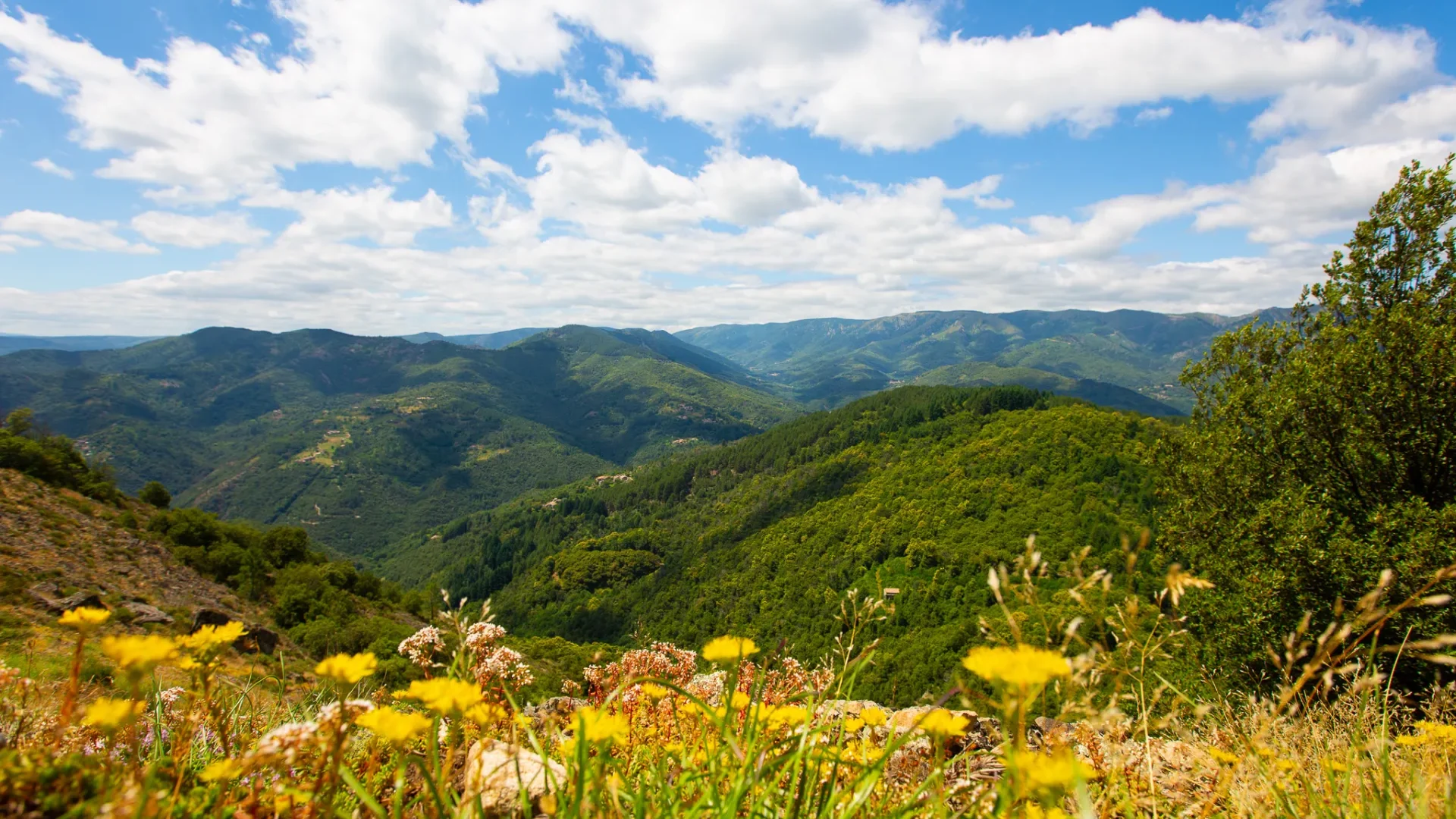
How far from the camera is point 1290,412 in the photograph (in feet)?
35.3

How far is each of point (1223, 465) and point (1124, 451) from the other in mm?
65567

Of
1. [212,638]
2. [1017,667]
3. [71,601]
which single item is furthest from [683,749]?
[71,601]

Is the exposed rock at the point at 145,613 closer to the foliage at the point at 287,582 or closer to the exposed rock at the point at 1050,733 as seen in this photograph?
the foliage at the point at 287,582

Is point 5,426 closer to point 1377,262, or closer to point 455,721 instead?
point 455,721

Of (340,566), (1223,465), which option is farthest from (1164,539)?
(340,566)

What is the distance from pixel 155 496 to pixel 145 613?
26.8 meters

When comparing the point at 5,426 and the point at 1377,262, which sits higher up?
the point at 1377,262

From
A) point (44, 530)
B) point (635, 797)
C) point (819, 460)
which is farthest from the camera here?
point (819, 460)

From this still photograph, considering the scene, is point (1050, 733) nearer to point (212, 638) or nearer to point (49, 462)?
point (212, 638)

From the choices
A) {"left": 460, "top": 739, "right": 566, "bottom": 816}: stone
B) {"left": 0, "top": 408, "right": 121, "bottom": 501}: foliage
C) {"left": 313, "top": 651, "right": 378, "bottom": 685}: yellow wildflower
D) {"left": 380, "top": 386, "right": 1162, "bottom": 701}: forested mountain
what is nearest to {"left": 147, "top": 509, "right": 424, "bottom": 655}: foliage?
{"left": 0, "top": 408, "right": 121, "bottom": 501}: foliage

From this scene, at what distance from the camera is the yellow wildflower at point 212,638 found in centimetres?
162

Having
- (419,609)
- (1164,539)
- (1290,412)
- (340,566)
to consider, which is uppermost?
(1290,412)

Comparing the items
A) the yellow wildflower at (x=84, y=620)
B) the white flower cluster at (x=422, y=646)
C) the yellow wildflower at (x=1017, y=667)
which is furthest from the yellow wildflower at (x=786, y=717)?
the yellow wildflower at (x=84, y=620)

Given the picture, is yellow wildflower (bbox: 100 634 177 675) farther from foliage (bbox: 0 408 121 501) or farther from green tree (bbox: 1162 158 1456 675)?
foliage (bbox: 0 408 121 501)
